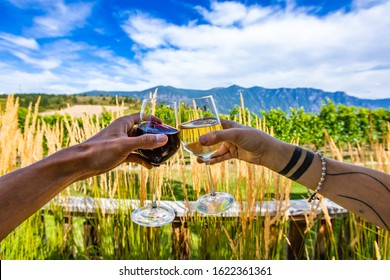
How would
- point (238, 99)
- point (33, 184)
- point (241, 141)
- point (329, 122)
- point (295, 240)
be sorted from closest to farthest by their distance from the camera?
point (33, 184), point (241, 141), point (238, 99), point (295, 240), point (329, 122)

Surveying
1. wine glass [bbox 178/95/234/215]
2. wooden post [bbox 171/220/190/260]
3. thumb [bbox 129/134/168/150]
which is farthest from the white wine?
wooden post [bbox 171/220/190/260]

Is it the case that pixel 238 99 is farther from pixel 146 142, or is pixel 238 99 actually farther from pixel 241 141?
pixel 146 142

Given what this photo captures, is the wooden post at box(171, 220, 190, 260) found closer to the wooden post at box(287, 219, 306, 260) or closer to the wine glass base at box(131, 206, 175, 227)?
the wooden post at box(287, 219, 306, 260)

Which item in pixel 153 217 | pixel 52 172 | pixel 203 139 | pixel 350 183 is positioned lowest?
pixel 153 217

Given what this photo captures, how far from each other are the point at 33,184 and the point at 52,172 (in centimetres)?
7

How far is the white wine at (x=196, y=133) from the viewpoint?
1281 mm

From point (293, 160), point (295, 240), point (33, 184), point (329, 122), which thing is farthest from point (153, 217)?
point (329, 122)

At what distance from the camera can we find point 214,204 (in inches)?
60.7

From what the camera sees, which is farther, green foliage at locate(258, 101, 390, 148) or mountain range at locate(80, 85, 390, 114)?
green foliage at locate(258, 101, 390, 148)

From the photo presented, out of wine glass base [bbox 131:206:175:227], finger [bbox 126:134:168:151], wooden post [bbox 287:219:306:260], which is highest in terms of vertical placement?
finger [bbox 126:134:168:151]

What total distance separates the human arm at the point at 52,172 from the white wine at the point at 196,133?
0.09 m

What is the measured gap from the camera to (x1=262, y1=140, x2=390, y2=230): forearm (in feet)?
4.99

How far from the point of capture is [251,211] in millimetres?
2164

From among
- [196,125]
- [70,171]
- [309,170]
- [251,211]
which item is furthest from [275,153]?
[70,171]
